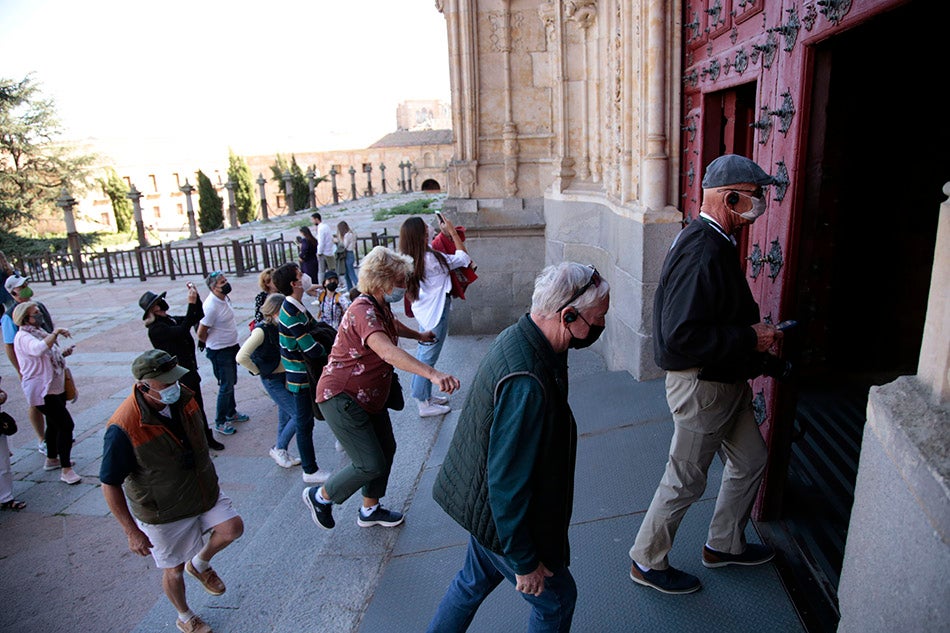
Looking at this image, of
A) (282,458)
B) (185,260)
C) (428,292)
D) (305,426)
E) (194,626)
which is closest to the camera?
(194,626)

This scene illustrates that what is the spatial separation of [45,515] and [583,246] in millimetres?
5606

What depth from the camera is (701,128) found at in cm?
433

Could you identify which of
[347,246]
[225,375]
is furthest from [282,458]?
[347,246]

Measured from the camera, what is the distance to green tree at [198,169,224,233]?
1420 inches

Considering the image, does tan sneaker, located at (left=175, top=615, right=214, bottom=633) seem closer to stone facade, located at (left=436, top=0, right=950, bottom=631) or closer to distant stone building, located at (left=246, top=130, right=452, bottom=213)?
stone facade, located at (left=436, top=0, right=950, bottom=631)

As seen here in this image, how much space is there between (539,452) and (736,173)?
133cm

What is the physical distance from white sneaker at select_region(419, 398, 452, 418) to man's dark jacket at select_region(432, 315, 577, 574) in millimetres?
3557

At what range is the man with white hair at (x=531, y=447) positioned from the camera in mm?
1934

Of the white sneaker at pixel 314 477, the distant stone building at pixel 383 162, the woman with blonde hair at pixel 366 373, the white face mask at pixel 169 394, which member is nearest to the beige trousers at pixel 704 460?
the woman with blonde hair at pixel 366 373

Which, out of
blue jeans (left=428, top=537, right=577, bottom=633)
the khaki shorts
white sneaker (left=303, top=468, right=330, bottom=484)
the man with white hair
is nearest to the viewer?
the man with white hair

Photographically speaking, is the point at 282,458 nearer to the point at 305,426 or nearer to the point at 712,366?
the point at 305,426

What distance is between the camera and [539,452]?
1946 mm

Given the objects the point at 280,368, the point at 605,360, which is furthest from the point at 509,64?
the point at 280,368

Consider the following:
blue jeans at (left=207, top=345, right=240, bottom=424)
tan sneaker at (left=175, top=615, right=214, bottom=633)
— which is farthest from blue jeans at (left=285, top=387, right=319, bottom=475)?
tan sneaker at (left=175, top=615, right=214, bottom=633)
